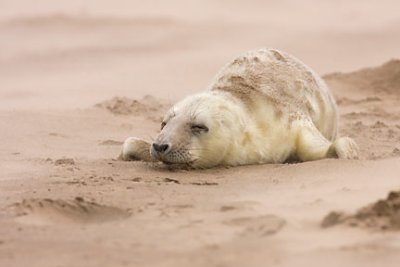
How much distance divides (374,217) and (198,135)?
2522mm

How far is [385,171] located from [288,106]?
1.62 meters

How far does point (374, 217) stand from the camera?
4.21 metres

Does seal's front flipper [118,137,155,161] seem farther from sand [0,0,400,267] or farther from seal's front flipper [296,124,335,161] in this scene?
seal's front flipper [296,124,335,161]

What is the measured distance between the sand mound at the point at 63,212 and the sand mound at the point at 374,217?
107 cm

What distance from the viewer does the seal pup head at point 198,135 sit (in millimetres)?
6477

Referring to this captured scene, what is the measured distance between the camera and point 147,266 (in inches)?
151

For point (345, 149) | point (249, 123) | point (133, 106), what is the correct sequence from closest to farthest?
point (345, 149) < point (249, 123) < point (133, 106)

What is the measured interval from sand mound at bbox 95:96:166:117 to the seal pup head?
3502 millimetres

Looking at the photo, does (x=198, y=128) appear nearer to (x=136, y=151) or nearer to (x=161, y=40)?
(x=136, y=151)

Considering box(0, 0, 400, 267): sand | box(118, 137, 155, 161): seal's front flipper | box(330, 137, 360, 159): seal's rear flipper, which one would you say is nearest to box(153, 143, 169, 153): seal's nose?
box(0, 0, 400, 267): sand

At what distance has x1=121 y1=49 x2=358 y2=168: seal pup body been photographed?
21.5 ft

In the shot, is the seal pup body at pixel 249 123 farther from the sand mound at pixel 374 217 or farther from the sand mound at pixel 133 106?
the sand mound at pixel 133 106

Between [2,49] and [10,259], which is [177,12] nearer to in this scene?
[2,49]

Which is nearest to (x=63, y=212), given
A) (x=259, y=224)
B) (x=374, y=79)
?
(x=259, y=224)
